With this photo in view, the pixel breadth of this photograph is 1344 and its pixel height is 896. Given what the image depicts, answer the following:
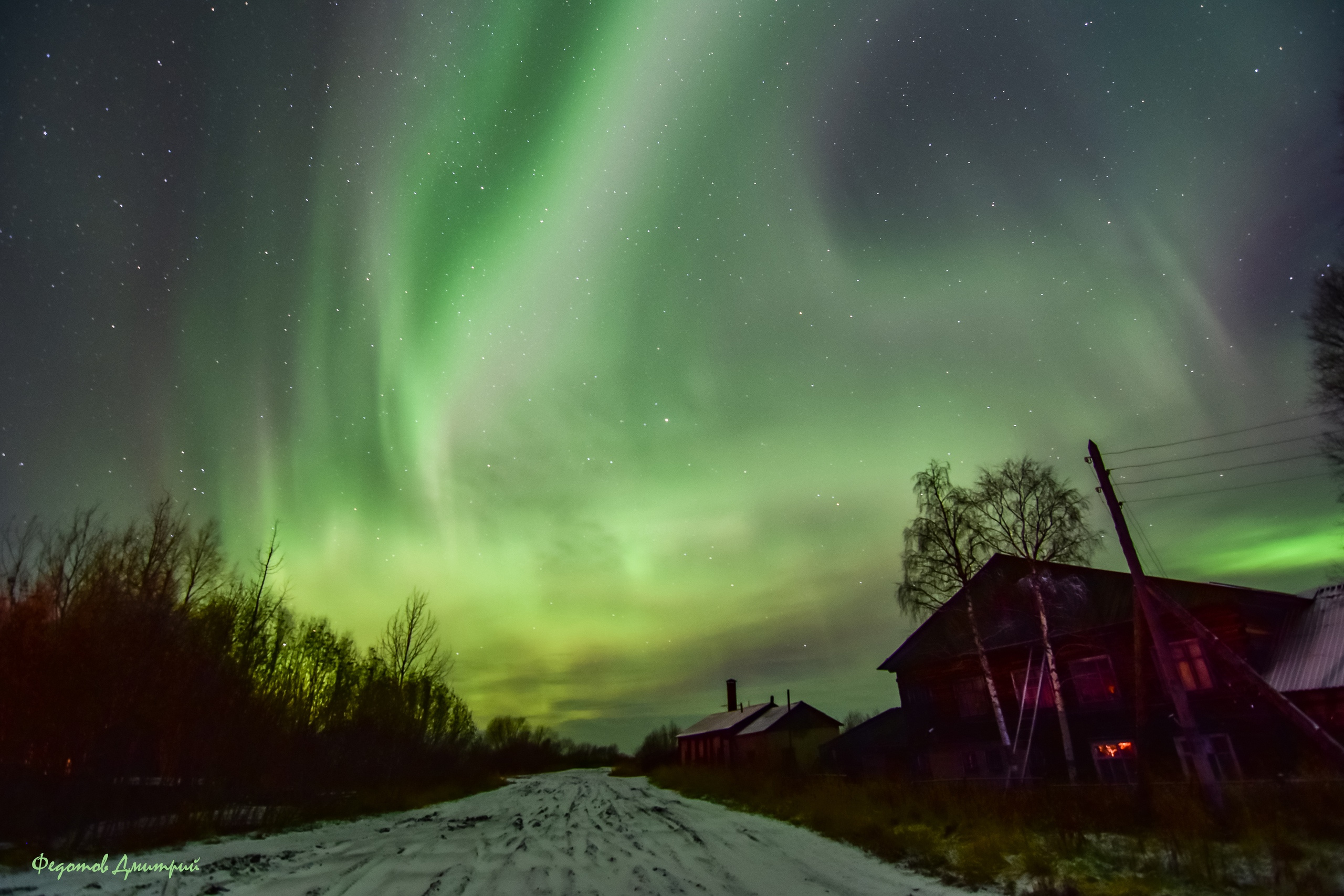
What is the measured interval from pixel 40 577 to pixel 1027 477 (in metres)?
38.0

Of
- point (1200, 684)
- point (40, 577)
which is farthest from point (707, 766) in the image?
point (40, 577)

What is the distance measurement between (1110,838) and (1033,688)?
22.4 m

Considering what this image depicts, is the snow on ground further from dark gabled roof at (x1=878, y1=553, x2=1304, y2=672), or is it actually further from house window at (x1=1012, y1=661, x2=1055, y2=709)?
house window at (x1=1012, y1=661, x2=1055, y2=709)

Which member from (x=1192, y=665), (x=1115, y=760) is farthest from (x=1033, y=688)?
(x=1192, y=665)

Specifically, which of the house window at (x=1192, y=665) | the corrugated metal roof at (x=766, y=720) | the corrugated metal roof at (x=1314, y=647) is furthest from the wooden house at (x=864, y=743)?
the corrugated metal roof at (x=1314, y=647)

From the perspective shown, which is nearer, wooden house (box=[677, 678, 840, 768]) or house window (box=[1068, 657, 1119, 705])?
house window (box=[1068, 657, 1119, 705])

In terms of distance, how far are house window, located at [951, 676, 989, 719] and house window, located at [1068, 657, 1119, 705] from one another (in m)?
4.47

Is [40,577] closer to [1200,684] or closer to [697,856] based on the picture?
[697,856]

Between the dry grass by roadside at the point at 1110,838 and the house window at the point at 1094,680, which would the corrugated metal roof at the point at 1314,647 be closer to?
the house window at the point at 1094,680

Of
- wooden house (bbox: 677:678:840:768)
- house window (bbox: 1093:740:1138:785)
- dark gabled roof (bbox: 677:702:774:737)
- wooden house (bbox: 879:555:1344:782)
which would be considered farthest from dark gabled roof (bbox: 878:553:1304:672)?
dark gabled roof (bbox: 677:702:774:737)

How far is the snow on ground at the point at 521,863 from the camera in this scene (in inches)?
415

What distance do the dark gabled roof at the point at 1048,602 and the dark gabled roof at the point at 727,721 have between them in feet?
126

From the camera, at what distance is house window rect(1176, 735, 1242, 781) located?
2423 centimetres

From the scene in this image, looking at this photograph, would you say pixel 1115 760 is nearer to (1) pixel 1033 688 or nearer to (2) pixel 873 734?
(1) pixel 1033 688
